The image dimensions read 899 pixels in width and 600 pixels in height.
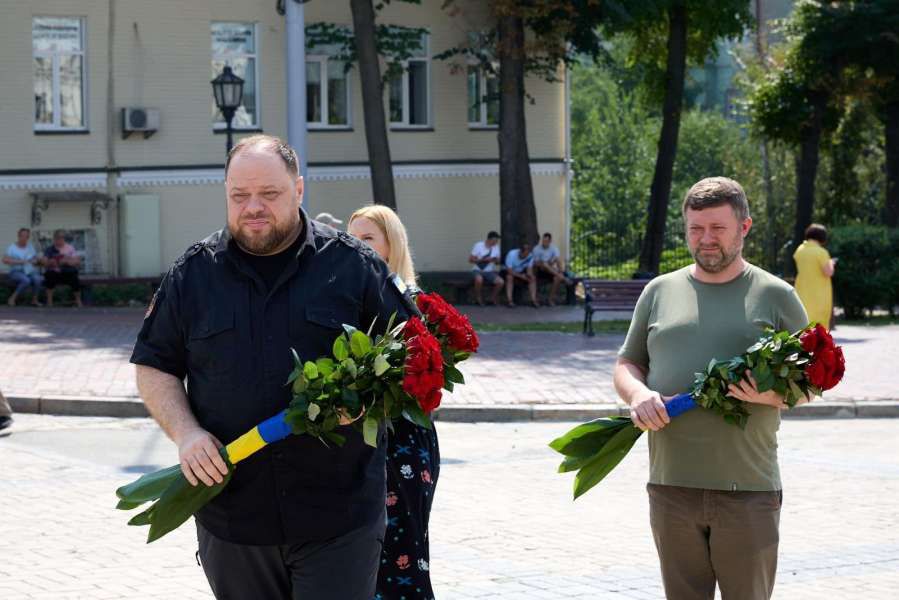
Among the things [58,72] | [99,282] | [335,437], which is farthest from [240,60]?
[335,437]

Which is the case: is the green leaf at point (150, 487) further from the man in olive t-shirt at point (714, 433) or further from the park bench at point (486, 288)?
the park bench at point (486, 288)

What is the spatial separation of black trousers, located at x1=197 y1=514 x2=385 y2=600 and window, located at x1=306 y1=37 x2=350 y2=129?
27626mm

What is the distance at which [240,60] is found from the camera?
3050 centimetres

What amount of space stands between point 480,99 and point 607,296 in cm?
1169

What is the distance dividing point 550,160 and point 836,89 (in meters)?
6.85

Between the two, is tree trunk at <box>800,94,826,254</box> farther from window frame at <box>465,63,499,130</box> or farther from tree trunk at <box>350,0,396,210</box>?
tree trunk at <box>350,0,396,210</box>

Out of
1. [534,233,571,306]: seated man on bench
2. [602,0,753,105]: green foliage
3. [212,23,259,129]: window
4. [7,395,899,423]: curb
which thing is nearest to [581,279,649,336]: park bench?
[534,233,571,306]: seated man on bench

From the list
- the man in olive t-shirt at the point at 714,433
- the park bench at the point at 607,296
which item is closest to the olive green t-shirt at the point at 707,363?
the man in olive t-shirt at the point at 714,433

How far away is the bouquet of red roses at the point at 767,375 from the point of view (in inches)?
178

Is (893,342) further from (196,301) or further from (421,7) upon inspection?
(196,301)

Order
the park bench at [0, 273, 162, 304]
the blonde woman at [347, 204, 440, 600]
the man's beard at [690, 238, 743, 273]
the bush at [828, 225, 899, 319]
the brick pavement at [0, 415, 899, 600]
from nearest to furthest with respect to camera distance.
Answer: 1. the man's beard at [690, 238, 743, 273]
2. the blonde woman at [347, 204, 440, 600]
3. the brick pavement at [0, 415, 899, 600]
4. the park bench at [0, 273, 162, 304]
5. the bush at [828, 225, 899, 319]

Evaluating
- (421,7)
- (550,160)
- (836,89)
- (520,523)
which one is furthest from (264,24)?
(520,523)

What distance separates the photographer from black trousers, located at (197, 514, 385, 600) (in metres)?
4.25

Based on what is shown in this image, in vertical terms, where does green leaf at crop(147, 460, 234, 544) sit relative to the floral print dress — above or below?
above
